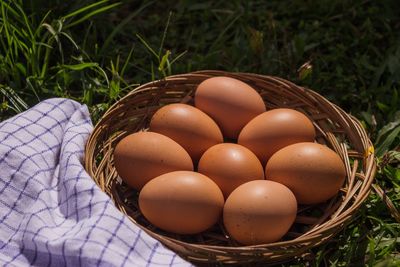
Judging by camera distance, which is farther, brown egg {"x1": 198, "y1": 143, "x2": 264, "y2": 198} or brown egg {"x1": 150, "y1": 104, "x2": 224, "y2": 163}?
brown egg {"x1": 150, "y1": 104, "x2": 224, "y2": 163}

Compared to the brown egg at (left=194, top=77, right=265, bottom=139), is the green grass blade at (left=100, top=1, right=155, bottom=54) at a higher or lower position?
lower

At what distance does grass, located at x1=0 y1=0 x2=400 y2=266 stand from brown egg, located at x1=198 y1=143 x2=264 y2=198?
35 centimetres

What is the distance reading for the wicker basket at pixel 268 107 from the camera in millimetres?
1541

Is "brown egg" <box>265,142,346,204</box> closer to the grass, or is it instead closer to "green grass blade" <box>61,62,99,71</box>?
the grass

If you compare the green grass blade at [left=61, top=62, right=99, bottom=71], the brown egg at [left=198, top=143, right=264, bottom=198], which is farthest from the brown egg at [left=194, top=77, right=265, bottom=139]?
the green grass blade at [left=61, top=62, right=99, bottom=71]

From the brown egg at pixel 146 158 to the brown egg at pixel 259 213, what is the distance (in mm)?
191

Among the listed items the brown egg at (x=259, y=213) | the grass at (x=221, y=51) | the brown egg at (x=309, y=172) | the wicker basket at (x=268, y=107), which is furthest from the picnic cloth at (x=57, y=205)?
the brown egg at (x=309, y=172)

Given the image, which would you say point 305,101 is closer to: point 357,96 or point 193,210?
point 357,96

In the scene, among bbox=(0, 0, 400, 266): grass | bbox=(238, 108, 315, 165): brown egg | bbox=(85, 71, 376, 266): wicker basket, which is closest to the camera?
bbox=(85, 71, 376, 266): wicker basket

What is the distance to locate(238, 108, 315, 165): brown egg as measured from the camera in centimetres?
181

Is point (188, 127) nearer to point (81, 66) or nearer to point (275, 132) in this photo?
point (275, 132)

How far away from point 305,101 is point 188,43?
2.38ft

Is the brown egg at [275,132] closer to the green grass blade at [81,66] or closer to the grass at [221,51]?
the grass at [221,51]

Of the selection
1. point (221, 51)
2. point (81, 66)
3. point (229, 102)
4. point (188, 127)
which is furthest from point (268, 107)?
point (81, 66)
